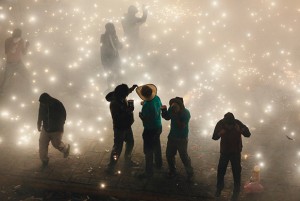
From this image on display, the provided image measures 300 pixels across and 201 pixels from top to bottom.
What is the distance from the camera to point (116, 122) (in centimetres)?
816

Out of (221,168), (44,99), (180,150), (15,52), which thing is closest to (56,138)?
(44,99)

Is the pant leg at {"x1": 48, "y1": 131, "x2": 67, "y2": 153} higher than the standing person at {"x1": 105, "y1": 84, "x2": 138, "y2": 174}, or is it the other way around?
the standing person at {"x1": 105, "y1": 84, "x2": 138, "y2": 174}

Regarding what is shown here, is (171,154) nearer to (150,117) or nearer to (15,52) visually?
(150,117)

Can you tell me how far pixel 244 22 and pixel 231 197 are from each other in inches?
563

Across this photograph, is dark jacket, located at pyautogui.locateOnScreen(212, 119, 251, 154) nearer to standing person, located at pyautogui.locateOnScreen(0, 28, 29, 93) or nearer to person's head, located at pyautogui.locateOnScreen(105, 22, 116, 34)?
person's head, located at pyautogui.locateOnScreen(105, 22, 116, 34)

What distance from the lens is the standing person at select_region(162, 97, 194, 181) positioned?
7.56 metres

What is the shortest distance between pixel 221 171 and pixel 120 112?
2779 mm

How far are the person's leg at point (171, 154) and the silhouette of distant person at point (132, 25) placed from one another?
7742 millimetres

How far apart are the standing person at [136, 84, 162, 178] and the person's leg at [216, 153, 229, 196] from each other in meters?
1.65

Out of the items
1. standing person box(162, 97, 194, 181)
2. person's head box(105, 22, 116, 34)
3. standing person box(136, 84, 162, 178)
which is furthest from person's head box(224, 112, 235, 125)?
person's head box(105, 22, 116, 34)

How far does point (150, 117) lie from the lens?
7762 mm

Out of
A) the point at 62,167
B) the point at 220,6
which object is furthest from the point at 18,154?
the point at 220,6

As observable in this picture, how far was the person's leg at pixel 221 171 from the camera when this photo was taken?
Result: 744cm

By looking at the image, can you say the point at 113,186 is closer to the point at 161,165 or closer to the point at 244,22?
the point at 161,165
